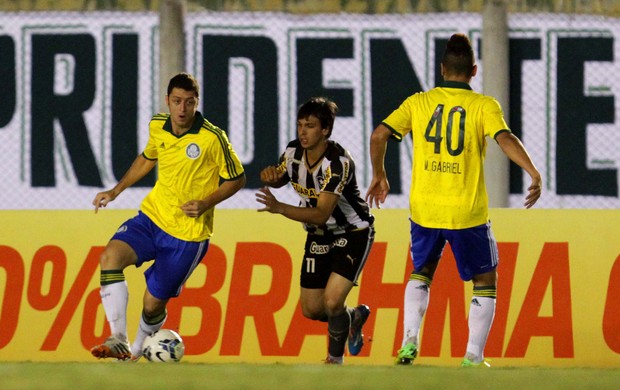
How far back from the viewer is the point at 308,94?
1197 centimetres

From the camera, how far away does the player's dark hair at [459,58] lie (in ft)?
25.7

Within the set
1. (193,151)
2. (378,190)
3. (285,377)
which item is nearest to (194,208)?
(193,151)

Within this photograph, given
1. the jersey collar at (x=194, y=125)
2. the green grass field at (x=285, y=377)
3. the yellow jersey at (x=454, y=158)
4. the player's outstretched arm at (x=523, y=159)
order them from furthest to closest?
1. the jersey collar at (x=194, y=125)
2. the yellow jersey at (x=454, y=158)
3. the player's outstretched arm at (x=523, y=159)
4. the green grass field at (x=285, y=377)

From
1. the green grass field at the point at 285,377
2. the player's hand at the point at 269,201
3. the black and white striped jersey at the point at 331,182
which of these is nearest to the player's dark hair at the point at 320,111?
the black and white striped jersey at the point at 331,182

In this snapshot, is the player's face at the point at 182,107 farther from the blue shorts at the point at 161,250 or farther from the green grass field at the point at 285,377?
the green grass field at the point at 285,377

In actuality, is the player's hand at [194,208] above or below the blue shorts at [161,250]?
above

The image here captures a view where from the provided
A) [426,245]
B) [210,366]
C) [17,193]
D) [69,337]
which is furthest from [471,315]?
[17,193]

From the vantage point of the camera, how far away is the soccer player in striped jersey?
8383mm

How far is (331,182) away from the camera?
8352mm

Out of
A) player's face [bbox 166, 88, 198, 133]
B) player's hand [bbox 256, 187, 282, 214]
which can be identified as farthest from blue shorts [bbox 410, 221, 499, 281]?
player's face [bbox 166, 88, 198, 133]

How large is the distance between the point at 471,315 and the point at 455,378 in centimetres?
161

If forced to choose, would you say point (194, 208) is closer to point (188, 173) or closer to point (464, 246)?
point (188, 173)

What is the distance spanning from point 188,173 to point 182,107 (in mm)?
380

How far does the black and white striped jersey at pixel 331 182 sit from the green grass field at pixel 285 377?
4.84 feet
